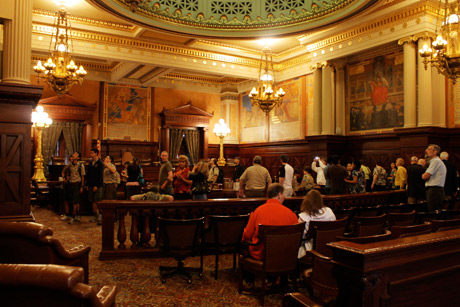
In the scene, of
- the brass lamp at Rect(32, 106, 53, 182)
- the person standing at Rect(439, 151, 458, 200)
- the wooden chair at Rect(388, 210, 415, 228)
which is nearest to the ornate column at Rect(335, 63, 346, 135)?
the person standing at Rect(439, 151, 458, 200)

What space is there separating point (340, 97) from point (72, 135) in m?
10.7

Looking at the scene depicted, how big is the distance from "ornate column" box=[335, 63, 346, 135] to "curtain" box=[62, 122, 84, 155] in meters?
10.2

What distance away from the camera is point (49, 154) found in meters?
14.6

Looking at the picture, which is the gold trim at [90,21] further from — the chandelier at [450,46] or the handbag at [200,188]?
the chandelier at [450,46]

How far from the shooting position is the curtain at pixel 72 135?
1486cm

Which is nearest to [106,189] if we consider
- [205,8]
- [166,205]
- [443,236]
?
[166,205]

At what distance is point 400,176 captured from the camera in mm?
9273

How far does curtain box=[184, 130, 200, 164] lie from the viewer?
17.3 m

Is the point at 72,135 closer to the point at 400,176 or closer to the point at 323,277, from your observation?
the point at 400,176

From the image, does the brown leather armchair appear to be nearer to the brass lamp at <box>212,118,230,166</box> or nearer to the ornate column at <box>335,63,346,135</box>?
the ornate column at <box>335,63,346,135</box>

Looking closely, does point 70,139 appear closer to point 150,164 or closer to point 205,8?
point 150,164

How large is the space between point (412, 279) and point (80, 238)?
20.8 ft

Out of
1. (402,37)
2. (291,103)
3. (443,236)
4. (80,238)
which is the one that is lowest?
(80,238)

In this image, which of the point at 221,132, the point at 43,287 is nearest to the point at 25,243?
the point at 43,287
